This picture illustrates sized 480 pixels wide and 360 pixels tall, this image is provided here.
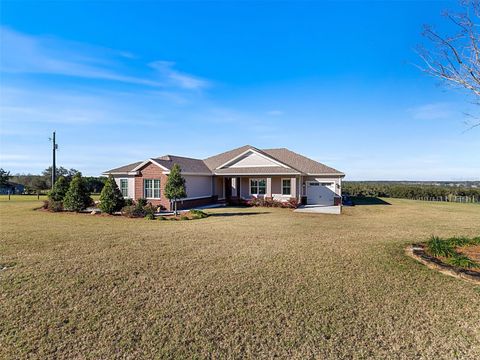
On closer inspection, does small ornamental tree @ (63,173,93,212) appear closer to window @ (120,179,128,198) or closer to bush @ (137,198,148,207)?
bush @ (137,198,148,207)

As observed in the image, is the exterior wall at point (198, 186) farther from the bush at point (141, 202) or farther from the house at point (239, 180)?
the bush at point (141, 202)

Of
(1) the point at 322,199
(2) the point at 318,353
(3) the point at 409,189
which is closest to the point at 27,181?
(1) the point at 322,199

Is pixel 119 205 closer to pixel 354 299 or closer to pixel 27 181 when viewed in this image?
pixel 354 299

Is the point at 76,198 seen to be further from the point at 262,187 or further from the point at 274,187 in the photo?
the point at 274,187

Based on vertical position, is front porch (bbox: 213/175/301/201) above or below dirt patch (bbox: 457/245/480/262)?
above

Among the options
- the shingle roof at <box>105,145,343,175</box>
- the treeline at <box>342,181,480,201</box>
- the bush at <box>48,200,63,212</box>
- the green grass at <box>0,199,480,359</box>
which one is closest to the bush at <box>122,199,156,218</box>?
the shingle roof at <box>105,145,343,175</box>

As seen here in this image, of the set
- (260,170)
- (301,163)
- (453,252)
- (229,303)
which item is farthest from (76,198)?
(453,252)
